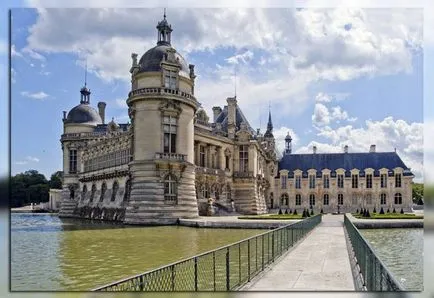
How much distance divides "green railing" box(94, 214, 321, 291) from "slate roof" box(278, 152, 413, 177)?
218 feet

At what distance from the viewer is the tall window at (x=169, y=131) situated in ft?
131

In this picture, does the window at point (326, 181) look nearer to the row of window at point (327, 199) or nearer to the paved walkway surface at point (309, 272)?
the row of window at point (327, 199)

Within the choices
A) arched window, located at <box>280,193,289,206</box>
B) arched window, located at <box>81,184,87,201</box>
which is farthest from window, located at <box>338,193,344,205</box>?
arched window, located at <box>81,184,87,201</box>

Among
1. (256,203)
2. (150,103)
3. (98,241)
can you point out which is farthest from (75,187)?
(98,241)

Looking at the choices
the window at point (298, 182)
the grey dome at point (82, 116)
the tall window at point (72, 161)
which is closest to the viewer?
the tall window at point (72, 161)

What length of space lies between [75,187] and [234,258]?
50802 mm

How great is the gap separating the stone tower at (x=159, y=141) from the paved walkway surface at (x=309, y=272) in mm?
21245

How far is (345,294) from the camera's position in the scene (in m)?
10.9

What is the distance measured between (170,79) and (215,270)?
29.7m

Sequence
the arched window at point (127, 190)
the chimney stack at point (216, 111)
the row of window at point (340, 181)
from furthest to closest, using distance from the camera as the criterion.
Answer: the row of window at point (340, 181) → the chimney stack at point (216, 111) → the arched window at point (127, 190)

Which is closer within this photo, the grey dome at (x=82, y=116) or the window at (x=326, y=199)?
the grey dome at (x=82, y=116)

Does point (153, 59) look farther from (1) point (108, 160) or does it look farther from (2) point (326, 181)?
(2) point (326, 181)

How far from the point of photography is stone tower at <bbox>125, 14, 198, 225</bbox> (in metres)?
38.9

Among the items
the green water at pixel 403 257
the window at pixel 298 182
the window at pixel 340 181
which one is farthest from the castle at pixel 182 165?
the green water at pixel 403 257
